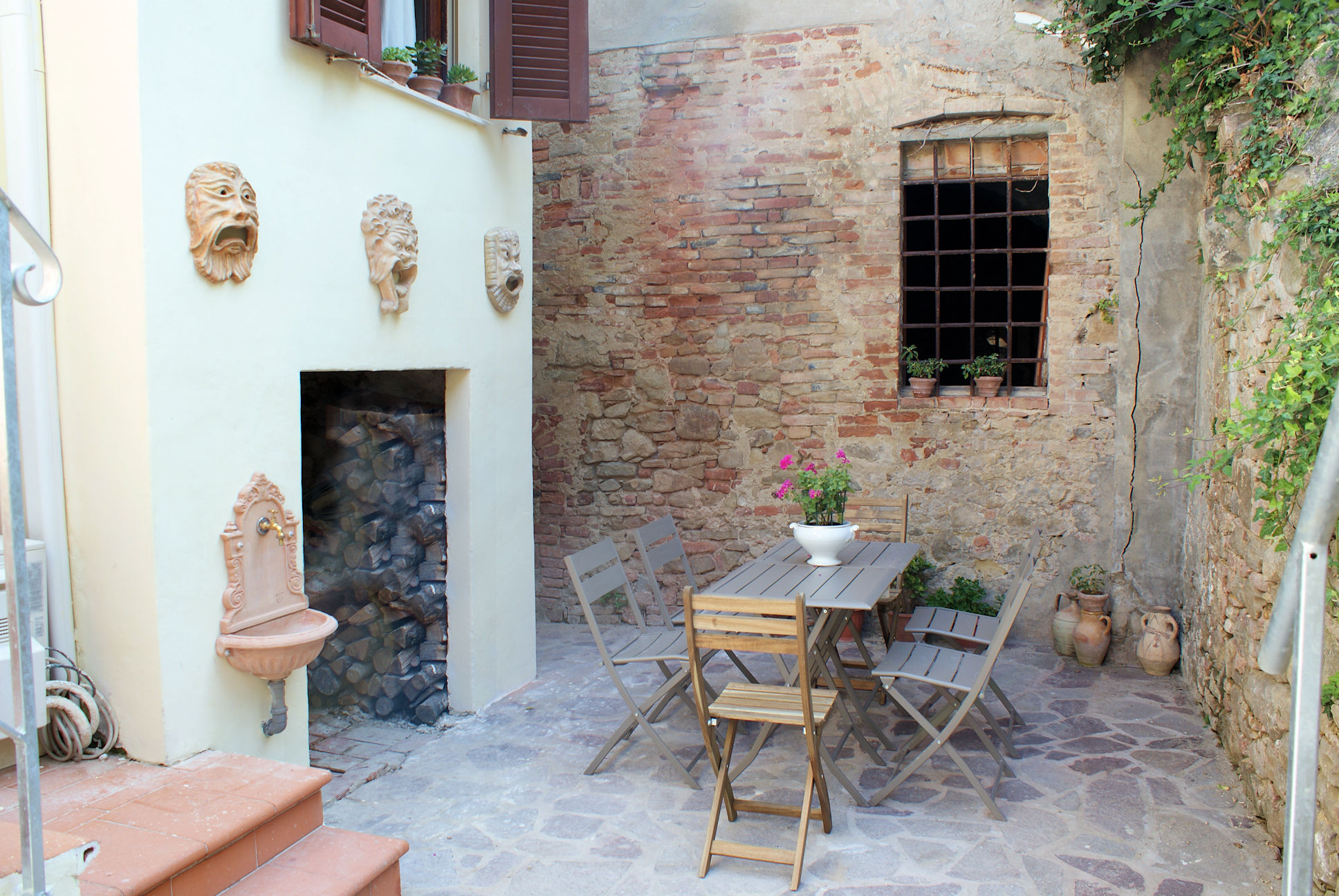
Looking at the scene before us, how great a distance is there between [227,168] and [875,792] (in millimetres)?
3273

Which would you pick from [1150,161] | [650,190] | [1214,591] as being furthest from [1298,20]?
[650,190]

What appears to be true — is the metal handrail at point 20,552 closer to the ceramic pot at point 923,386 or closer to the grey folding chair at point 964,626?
the grey folding chair at point 964,626

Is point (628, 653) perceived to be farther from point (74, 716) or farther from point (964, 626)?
point (74, 716)

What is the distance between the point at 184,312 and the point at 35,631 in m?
1.06

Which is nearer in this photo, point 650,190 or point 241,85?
point 241,85

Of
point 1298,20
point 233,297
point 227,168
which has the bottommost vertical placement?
point 233,297

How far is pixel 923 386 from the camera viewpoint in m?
6.09

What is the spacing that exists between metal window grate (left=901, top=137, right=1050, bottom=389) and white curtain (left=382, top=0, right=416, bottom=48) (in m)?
3.19

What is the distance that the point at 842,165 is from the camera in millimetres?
6113

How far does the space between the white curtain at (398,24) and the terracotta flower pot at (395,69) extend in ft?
0.48

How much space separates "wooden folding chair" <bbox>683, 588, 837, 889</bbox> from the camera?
10.3 feet

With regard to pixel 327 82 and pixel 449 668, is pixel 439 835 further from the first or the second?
pixel 327 82

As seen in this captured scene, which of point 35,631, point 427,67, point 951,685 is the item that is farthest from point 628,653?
point 427,67

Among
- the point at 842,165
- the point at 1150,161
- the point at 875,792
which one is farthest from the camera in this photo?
the point at 842,165
